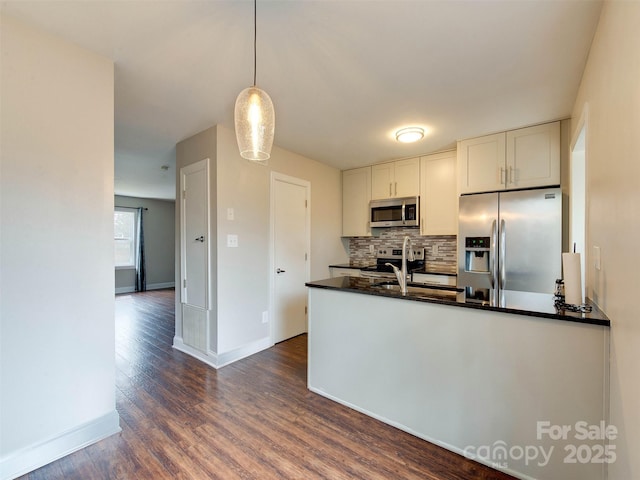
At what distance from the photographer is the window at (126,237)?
694 cm

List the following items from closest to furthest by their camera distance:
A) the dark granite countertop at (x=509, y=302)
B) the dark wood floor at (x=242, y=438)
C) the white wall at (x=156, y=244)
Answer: the dark granite countertop at (x=509, y=302), the dark wood floor at (x=242, y=438), the white wall at (x=156, y=244)

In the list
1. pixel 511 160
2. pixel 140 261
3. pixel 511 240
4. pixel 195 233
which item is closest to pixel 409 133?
pixel 511 160

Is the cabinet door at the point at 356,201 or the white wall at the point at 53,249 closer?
the white wall at the point at 53,249

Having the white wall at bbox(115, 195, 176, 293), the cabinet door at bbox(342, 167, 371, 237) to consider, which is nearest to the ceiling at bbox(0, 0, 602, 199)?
the cabinet door at bbox(342, 167, 371, 237)

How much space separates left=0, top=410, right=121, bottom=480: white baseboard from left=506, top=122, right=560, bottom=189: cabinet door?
3.91 m

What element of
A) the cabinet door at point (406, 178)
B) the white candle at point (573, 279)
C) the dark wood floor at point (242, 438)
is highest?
the cabinet door at point (406, 178)

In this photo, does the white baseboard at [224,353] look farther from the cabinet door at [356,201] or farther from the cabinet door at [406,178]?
the cabinet door at [406,178]

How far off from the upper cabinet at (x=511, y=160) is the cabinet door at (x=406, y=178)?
0.67 meters

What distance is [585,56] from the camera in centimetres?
173

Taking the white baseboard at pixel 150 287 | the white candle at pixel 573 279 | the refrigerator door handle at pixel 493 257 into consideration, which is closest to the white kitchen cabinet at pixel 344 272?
the refrigerator door handle at pixel 493 257

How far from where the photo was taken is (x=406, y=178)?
3.94 m

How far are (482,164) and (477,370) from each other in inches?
91.8

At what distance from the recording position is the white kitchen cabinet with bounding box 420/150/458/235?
140 inches

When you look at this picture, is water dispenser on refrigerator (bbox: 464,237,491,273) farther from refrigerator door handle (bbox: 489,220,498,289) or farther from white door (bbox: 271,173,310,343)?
white door (bbox: 271,173,310,343)
